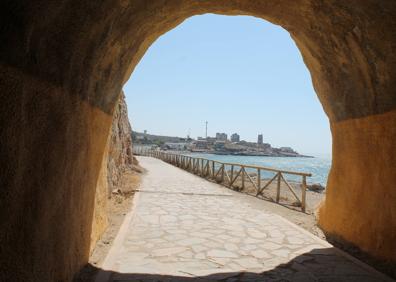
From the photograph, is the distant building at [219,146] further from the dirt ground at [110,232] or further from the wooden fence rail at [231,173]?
the dirt ground at [110,232]

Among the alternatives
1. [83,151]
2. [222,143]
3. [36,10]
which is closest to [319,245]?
[83,151]

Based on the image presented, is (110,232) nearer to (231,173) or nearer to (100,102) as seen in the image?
(100,102)

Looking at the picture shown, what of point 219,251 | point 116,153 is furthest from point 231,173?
point 219,251

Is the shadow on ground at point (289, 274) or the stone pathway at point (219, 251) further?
the stone pathway at point (219, 251)

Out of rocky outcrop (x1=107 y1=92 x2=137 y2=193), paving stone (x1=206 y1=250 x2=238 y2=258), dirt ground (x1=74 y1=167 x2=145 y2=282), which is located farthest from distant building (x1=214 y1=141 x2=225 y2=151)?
paving stone (x1=206 y1=250 x2=238 y2=258)

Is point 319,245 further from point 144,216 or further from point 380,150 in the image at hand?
point 144,216

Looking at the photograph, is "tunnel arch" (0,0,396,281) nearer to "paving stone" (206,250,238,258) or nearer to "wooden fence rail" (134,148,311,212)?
"paving stone" (206,250,238,258)

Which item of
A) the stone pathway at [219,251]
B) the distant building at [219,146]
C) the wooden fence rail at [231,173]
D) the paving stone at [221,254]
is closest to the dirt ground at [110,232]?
the stone pathway at [219,251]

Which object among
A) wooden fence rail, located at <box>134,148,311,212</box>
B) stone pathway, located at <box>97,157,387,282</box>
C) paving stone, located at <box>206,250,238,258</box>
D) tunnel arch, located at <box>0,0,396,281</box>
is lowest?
paving stone, located at <box>206,250,238,258</box>

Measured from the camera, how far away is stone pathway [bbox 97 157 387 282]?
479cm

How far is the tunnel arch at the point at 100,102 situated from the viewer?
245 cm

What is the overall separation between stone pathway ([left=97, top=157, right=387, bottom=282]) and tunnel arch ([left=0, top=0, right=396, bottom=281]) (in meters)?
0.61

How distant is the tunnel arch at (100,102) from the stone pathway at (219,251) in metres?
0.61

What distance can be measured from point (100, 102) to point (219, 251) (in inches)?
119
